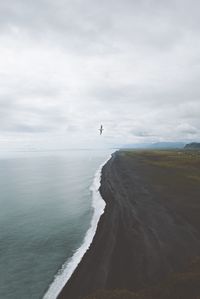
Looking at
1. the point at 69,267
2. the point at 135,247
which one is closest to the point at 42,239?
the point at 69,267

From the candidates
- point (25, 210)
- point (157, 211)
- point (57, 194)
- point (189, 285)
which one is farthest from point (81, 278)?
point (57, 194)

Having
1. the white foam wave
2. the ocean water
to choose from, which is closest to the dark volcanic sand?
the white foam wave

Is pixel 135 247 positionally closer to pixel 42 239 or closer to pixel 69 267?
pixel 69 267

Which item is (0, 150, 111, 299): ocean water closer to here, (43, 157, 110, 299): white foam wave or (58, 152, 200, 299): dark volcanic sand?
(43, 157, 110, 299): white foam wave

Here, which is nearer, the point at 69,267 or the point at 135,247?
the point at 69,267

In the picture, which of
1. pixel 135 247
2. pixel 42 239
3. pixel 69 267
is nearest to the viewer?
pixel 69 267

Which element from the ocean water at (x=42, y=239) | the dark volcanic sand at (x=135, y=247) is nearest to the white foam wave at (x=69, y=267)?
the ocean water at (x=42, y=239)

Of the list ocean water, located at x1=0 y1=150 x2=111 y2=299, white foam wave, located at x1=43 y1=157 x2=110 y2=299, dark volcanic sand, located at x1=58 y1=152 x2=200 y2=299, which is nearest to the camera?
white foam wave, located at x1=43 y1=157 x2=110 y2=299

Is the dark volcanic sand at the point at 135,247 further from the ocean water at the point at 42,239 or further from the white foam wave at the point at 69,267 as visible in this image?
the ocean water at the point at 42,239

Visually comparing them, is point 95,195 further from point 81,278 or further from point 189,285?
point 189,285
